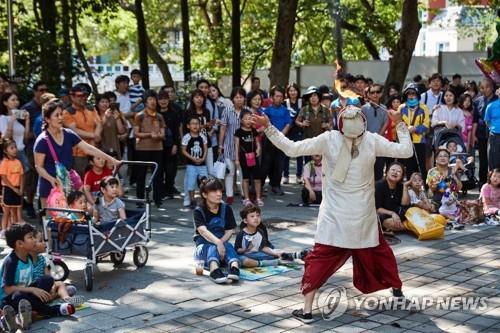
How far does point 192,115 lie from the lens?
12.1 m

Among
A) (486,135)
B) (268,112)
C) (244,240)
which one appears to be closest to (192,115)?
(268,112)

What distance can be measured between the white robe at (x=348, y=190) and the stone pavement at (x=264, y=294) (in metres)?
0.68

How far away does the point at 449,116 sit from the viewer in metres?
13.4

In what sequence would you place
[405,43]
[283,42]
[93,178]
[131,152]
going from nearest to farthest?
[93,178]
[131,152]
[283,42]
[405,43]

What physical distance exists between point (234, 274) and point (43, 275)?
1.86m

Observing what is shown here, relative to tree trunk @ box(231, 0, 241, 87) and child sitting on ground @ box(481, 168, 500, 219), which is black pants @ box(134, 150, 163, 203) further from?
tree trunk @ box(231, 0, 241, 87)

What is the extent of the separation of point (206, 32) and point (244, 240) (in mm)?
25779

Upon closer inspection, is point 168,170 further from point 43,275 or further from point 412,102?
point 43,275

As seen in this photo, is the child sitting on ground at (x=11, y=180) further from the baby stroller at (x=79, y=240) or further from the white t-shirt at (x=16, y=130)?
the baby stroller at (x=79, y=240)

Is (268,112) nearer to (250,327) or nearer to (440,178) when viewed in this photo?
(440,178)

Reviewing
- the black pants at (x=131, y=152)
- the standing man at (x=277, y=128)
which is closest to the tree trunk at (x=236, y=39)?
the black pants at (x=131, y=152)

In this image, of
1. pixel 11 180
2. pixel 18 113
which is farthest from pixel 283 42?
pixel 11 180

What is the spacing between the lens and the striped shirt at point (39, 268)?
22.2 ft

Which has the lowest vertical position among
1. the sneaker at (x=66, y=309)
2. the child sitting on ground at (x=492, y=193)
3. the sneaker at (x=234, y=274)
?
the sneaker at (x=66, y=309)
